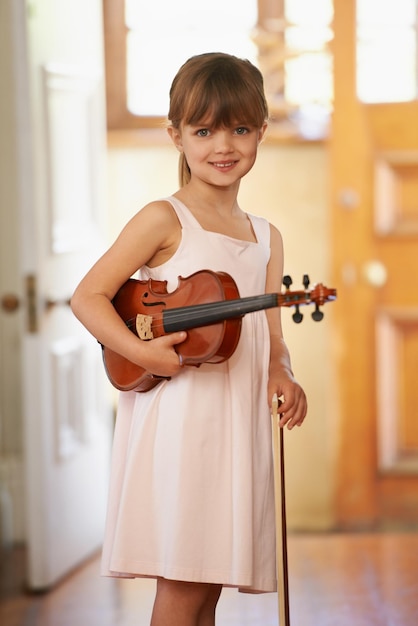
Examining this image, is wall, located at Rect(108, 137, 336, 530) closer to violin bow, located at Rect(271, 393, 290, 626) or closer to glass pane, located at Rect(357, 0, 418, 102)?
glass pane, located at Rect(357, 0, 418, 102)

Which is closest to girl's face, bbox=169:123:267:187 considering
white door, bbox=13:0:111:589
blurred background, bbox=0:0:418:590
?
white door, bbox=13:0:111:589

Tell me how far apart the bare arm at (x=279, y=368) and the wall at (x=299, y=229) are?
79.0 inches

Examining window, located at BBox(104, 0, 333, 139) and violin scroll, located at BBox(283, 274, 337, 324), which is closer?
violin scroll, located at BBox(283, 274, 337, 324)

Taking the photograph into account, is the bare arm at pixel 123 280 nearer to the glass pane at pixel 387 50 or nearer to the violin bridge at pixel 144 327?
the violin bridge at pixel 144 327

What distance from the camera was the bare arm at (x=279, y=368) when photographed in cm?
171

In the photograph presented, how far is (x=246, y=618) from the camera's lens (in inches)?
116

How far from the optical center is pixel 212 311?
154 cm

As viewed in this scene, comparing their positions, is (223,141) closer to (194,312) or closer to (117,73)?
(194,312)

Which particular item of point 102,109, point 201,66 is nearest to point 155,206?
point 201,66

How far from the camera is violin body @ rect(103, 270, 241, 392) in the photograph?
1566mm

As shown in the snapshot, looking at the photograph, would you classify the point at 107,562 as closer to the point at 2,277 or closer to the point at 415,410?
the point at 2,277

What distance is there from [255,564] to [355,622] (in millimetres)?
1292

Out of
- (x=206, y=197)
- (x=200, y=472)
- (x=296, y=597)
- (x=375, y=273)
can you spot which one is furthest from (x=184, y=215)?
(x=375, y=273)

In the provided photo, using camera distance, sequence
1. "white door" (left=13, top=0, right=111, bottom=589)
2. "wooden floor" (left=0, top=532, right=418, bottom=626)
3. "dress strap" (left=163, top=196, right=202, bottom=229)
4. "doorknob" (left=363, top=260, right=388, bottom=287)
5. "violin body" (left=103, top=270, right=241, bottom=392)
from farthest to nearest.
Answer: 1. "doorknob" (left=363, top=260, right=388, bottom=287)
2. "white door" (left=13, top=0, right=111, bottom=589)
3. "wooden floor" (left=0, top=532, right=418, bottom=626)
4. "dress strap" (left=163, top=196, right=202, bottom=229)
5. "violin body" (left=103, top=270, right=241, bottom=392)
